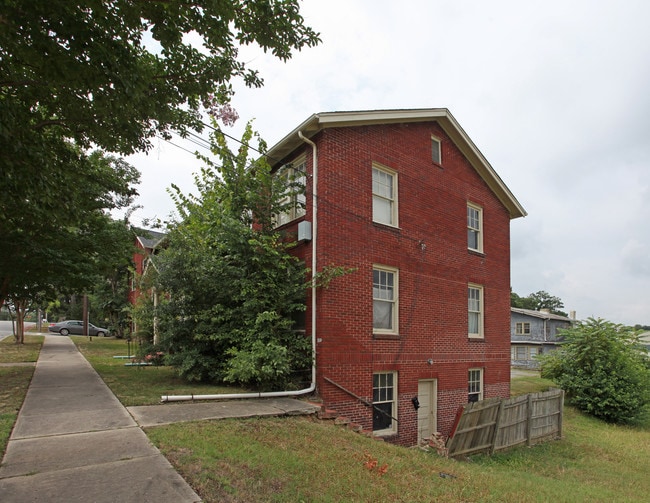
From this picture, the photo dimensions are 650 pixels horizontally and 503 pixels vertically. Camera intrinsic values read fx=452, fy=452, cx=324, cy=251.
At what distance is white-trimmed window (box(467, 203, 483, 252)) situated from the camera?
592 inches

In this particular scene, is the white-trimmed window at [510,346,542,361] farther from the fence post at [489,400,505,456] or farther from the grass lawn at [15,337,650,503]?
the fence post at [489,400,505,456]

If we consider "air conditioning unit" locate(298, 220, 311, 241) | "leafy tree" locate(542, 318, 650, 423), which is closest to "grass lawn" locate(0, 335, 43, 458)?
"air conditioning unit" locate(298, 220, 311, 241)

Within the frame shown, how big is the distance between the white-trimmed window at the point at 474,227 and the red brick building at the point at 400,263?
0.12ft

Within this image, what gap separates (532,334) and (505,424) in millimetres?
35582

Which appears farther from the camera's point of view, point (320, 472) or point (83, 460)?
point (320, 472)

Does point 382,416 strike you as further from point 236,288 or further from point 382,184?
point 382,184

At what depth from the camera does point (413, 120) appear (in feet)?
42.8

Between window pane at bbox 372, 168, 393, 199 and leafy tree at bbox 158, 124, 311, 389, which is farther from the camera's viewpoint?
window pane at bbox 372, 168, 393, 199

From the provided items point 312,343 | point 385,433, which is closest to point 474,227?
point 385,433

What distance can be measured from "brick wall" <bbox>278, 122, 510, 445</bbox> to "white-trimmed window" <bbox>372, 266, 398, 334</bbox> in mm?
204

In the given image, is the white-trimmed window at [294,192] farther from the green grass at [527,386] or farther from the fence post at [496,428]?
the green grass at [527,386]

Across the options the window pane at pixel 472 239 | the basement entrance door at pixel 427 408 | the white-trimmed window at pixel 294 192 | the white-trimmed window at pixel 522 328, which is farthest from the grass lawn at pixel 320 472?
the white-trimmed window at pixel 522 328

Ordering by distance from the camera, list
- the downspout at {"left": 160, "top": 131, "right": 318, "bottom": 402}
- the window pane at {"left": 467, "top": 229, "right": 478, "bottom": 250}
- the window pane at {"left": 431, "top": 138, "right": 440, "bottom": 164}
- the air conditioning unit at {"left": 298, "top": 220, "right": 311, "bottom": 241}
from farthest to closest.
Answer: the window pane at {"left": 467, "top": 229, "right": 478, "bottom": 250}
the window pane at {"left": 431, "top": 138, "right": 440, "bottom": 164}
the air conditioning unit at {"left": 298, "top": 220, "right": 311, "bottom": 241}
the downspout at {"left": 160, "top": 131, "right": 318, "bottom": 402}

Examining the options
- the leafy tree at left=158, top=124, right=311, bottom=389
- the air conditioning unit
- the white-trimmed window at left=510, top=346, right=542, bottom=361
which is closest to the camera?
the leafy tree at left=158, top=124, right=311, bottom=389
